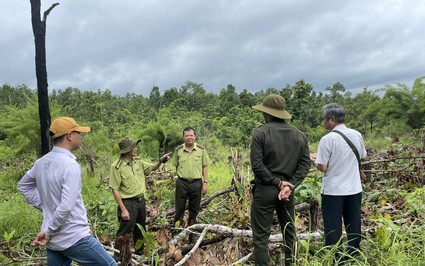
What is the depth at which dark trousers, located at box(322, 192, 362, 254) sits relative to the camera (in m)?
3.56

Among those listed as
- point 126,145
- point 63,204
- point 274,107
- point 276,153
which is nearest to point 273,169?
point 276,153

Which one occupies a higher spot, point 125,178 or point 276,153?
point 276,153

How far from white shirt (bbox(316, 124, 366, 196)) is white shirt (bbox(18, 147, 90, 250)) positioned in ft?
7.67

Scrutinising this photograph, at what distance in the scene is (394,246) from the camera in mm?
3373

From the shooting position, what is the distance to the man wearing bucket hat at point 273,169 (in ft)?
10.9

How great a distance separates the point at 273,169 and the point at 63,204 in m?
1.88

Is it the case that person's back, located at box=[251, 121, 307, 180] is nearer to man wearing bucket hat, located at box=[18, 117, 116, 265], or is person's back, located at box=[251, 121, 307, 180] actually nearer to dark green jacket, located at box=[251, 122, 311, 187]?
dark green jacket, located at box=[251, 122, 311, 187]

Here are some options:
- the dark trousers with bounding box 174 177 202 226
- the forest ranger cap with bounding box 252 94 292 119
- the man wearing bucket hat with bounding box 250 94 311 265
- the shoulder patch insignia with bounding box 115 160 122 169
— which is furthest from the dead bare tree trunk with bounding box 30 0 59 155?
the man wearing bucket hat with bounding box 250 94 311 265

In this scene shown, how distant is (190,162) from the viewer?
546 cm

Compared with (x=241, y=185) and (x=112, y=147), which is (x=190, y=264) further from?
(x=112, y=147)

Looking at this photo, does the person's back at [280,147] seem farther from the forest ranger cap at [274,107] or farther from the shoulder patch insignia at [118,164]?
the shoulder patch insignia at [118,164]

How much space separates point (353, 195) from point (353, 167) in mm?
288

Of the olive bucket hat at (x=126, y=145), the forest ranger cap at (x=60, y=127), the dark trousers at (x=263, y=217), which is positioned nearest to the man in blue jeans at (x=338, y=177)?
the dark trousers at (x=263, y=217)

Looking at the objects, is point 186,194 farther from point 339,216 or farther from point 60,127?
point 60,127
